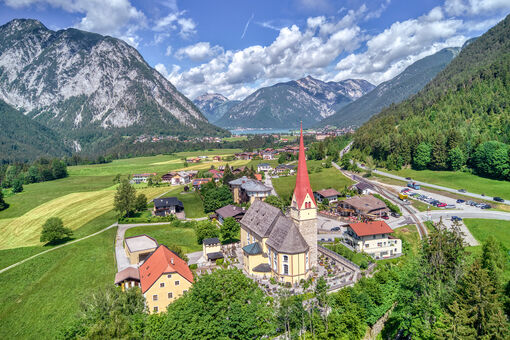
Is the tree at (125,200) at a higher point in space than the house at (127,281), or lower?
higher

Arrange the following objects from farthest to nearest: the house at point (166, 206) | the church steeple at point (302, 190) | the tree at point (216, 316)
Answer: the house at point (166, 206), the church steeple at point (302, 190), the tree at point (216, 316)

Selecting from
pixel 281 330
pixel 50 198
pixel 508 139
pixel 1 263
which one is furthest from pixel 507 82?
pixel 50 198

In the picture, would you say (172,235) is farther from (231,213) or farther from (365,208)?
(365,208)

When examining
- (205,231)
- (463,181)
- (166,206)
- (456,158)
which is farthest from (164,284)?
(456,158)

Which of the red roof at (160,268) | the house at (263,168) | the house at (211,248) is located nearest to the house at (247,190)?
the house at (211,248)

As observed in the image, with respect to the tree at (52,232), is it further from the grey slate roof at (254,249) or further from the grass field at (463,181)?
the grass field at (463,181)

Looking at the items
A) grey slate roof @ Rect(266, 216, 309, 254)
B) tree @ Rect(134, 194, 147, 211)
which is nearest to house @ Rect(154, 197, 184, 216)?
tree @ Rect(134, 194, 147, 211)

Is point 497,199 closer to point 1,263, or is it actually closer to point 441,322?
point 441,322
